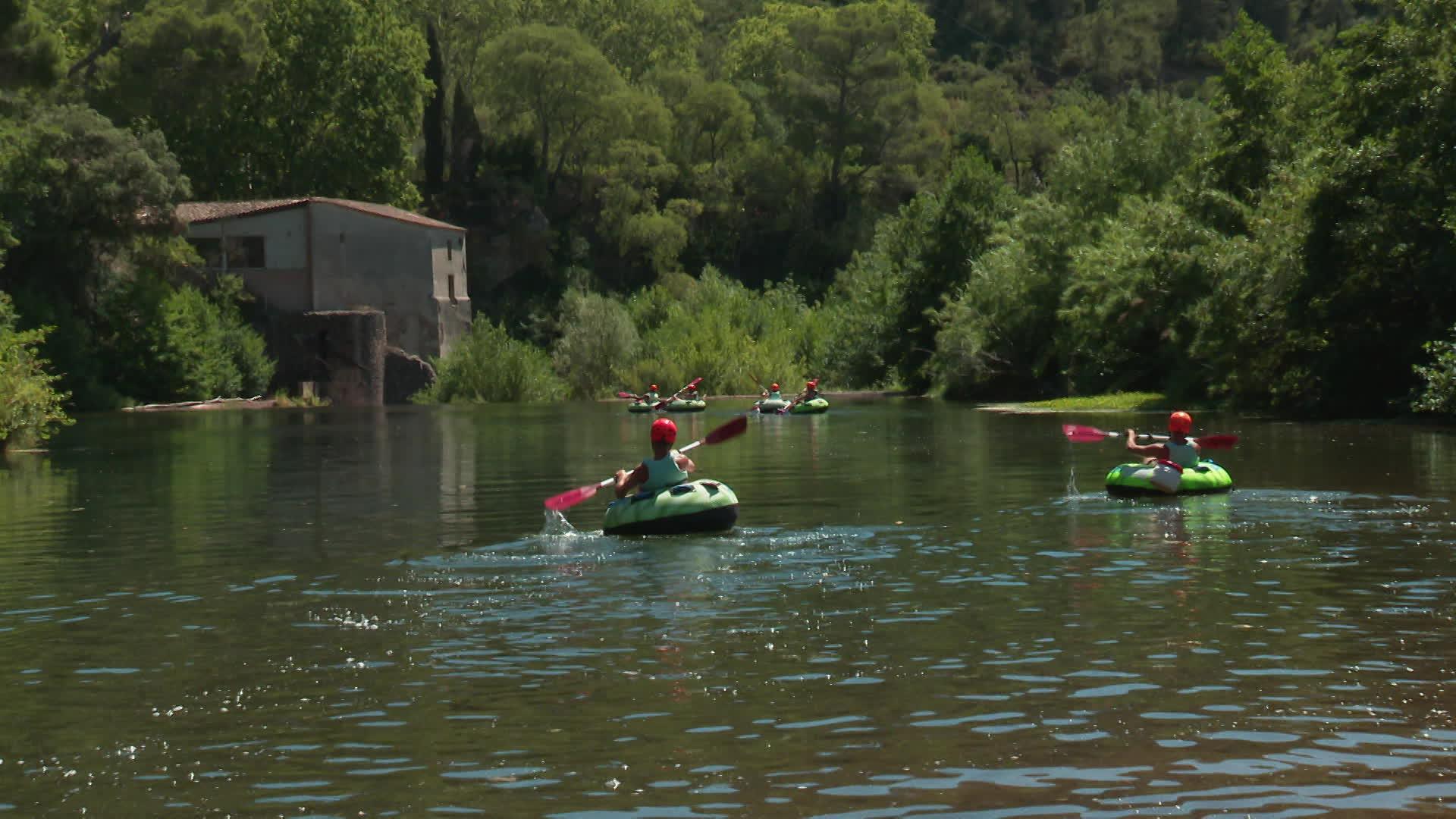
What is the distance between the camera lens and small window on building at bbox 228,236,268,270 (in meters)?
101

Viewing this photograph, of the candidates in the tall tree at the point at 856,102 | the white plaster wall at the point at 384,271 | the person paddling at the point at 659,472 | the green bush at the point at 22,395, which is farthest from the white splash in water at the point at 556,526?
the tall tree at the point at 856,102

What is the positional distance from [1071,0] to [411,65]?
84.2m

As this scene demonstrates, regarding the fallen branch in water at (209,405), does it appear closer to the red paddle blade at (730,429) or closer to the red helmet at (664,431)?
the red paddle blade at (730,429)

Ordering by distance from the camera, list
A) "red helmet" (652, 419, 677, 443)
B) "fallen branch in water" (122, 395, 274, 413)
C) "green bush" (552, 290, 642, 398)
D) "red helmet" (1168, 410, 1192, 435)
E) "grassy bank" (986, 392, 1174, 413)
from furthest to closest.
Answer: "green bush" (552, 290, 642, 398)
"fallen branch in water" (122, 395, 274, 413)
"grassy bank" (986, 392, 1174, 413)
"red helmet" (1168, 410, 1192, 435)
"red helmet" (652, 419, 677, 443)

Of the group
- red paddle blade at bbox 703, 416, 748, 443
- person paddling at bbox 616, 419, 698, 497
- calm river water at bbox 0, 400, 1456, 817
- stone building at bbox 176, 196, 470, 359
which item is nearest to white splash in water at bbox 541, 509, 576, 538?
calm river water at bbox 0, 400, 1456, 817

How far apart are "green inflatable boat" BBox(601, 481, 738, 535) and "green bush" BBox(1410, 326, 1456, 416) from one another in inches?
1026

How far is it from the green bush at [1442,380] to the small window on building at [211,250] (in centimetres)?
6978

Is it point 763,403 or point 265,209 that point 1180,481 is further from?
point 265,209

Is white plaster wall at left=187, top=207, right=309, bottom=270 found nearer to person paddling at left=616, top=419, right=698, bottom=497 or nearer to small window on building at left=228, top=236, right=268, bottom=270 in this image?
small window on building at left=228, top=236, right=268, bottom=270

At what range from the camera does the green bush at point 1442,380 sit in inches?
1764

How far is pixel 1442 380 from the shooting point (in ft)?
148

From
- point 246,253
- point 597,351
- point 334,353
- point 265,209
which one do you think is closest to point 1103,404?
point 597,351

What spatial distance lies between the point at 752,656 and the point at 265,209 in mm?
88301

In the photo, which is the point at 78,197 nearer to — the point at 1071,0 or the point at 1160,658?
the point at 1160,658
